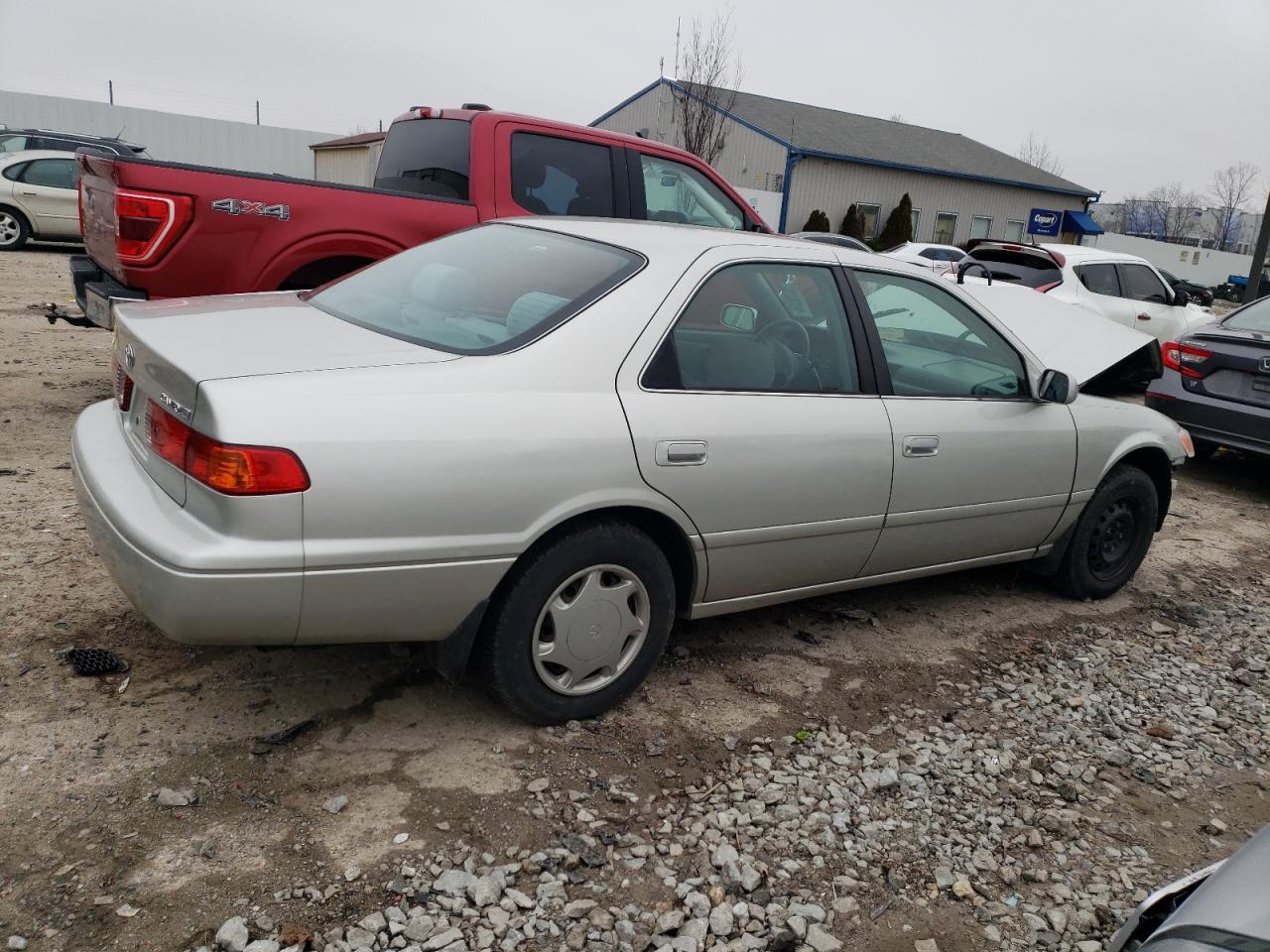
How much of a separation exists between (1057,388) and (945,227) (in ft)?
103

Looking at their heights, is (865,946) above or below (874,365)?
below

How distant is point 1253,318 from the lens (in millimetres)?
7738

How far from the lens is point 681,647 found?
392 centimetres

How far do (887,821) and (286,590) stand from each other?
1.80 meters

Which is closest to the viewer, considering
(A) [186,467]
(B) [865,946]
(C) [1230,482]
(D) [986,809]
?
(B) [865,946]

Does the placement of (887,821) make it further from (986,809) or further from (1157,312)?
(1157,312)

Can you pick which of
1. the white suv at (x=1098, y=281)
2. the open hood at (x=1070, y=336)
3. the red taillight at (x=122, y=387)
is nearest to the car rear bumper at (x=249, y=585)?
the red taillight at (x=122, y=387)

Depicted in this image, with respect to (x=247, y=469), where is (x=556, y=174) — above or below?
above

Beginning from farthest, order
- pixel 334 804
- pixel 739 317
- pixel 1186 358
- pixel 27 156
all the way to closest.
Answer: pixel 27 156 → pixel 1186 358 → pixel 739 317 → pixel 334 804

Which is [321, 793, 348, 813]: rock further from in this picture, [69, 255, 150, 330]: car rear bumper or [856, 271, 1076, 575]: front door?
[69, 255, 150, 330]: car rear bumper

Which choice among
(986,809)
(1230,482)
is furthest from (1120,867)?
(1230,482)

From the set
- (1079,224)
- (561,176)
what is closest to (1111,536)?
(561,176)

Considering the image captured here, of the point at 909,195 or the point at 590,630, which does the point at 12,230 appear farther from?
the point at 909,195

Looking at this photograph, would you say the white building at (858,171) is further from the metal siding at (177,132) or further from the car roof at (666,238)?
the car roof at (666,238)
